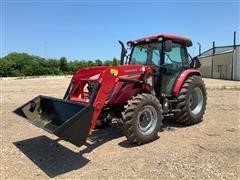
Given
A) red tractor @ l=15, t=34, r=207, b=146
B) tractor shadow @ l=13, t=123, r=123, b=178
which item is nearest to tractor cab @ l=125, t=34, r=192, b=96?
red tractor @ l=15, t=34, r=207, b=146

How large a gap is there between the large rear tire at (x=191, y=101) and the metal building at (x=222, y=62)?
82.3ft

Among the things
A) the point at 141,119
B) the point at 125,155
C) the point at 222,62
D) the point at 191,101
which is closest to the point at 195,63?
the point at 191,101

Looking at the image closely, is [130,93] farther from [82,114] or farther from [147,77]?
[82,114]

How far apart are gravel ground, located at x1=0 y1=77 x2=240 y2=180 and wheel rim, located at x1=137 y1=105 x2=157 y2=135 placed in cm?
31

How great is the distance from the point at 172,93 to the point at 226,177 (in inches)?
133

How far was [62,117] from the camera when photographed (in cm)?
644

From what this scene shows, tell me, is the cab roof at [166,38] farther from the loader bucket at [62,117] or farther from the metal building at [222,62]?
the metal building at [222,62]

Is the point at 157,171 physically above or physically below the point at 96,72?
below

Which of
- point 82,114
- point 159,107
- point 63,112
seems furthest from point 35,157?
point 159,107

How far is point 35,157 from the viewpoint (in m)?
5.99

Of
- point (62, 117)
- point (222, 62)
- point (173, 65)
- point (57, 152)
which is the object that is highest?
point (222, 62)

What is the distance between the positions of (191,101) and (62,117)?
3736 mm

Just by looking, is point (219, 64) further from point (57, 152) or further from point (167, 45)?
point (57, 152)

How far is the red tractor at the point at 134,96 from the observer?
5934mm
